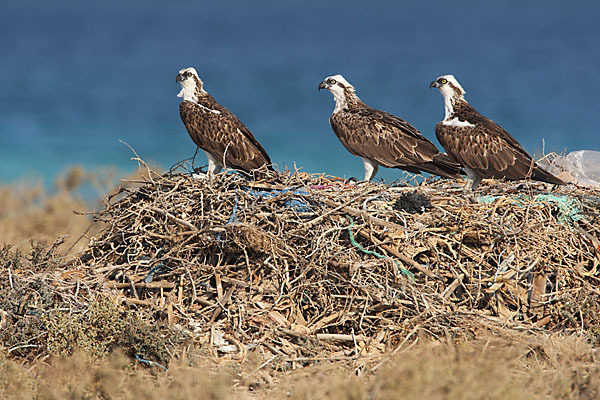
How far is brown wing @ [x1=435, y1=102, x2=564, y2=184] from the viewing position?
766 cm

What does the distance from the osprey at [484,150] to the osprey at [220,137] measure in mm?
2597

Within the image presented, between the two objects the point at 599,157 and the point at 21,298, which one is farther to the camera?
the point at 599,157

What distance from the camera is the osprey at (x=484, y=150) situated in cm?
766

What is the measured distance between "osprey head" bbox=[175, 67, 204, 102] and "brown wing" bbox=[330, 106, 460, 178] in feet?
7.34

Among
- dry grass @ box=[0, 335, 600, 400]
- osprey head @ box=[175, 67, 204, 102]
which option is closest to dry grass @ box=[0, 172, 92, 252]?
osprey head @ box=[175, 67, 204, 102]

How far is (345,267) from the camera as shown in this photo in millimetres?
5828

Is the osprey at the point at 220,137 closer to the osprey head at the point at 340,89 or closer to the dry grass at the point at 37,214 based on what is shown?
the osprey head at the point at 340,89

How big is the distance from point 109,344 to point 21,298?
1.18 m

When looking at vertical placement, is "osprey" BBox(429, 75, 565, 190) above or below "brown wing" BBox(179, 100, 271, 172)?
below

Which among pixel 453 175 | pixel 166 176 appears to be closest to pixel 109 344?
pixel 166 176

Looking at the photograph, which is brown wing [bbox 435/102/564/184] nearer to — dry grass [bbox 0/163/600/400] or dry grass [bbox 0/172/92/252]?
dry grass [bbox 0/163/600/400]

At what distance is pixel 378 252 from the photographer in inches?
235

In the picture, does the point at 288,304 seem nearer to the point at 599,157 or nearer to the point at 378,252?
the point at 378,252

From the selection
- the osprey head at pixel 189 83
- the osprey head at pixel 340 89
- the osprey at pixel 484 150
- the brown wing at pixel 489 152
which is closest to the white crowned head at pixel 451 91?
the osprey at pixel 484 150
